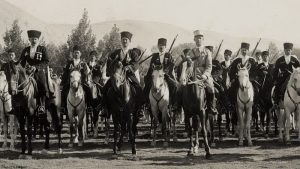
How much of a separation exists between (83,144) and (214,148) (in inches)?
184

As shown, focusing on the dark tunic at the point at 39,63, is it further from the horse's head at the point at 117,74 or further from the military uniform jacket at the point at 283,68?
the military uniform jacket at the point at 283,68

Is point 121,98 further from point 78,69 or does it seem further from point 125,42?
point 78,69

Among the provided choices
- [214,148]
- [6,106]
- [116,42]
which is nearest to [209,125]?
[214,148]

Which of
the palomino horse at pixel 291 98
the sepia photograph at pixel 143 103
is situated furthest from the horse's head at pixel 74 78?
the palomino horse at pixel 291 98

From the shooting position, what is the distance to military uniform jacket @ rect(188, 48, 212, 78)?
44.2 feet

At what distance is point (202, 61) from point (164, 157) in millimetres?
2865

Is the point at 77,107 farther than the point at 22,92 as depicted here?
Yes

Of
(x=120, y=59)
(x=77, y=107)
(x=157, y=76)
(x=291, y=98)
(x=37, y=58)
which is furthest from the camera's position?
(x=77, y=107)

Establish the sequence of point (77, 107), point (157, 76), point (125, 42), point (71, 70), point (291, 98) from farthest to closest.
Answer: point (77, 107) → point (291, 98) → point (71, 70) → point (157, 76) → point (125, 42)

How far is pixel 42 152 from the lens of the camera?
48.6ft

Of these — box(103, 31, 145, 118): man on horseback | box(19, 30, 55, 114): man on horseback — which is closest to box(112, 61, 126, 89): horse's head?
box(103, 31, 145, 118): man on horseback

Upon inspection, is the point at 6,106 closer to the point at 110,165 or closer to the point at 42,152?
the point at 42,152

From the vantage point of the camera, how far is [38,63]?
561 inches

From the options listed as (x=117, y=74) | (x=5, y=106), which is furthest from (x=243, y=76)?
(x=5, y=106)
